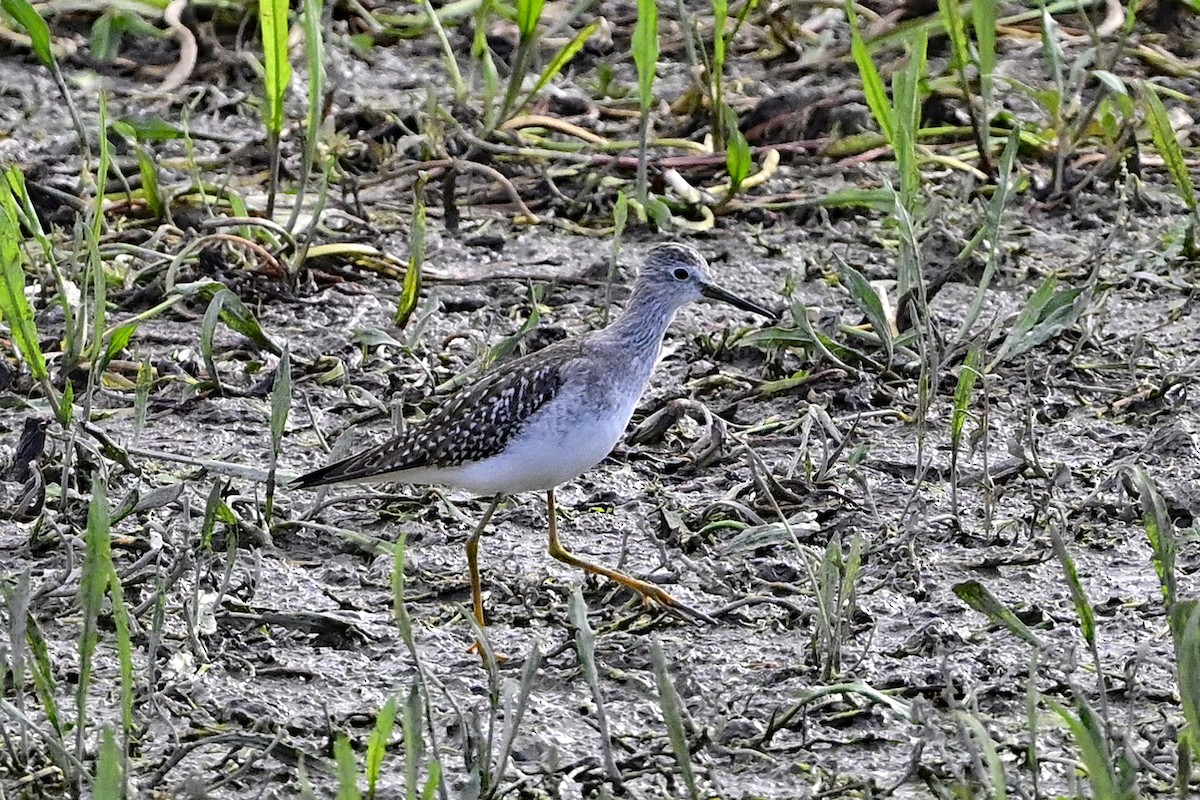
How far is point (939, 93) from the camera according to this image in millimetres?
9281

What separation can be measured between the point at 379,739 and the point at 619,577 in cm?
169

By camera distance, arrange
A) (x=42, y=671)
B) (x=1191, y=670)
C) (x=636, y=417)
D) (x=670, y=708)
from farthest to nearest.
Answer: (x=636, y=417), (x=42, y=671), (x=670, y=708), (x=1191, y=670)

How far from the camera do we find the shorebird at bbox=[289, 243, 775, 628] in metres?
5.82

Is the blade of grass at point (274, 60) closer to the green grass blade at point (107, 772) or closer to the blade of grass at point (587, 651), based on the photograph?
the blade of grass at point (587, 651)

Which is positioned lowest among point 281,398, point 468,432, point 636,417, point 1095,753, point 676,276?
point 636,417

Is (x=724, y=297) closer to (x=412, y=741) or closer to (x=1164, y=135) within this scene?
(x=1164, y=135)

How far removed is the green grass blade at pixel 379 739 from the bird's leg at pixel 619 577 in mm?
1400

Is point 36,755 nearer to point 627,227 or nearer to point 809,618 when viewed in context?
point 809,618

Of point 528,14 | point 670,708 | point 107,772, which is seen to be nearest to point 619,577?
point 670,708

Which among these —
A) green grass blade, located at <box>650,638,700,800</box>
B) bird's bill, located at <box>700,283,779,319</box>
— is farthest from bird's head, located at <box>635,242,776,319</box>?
green grass blade, located at <box>650,638,700,800</box>

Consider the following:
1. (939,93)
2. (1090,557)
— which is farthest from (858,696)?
(939,93)

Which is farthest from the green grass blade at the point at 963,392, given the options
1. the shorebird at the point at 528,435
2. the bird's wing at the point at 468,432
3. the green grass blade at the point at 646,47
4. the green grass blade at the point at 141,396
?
the green grass blade at the point at 141,396

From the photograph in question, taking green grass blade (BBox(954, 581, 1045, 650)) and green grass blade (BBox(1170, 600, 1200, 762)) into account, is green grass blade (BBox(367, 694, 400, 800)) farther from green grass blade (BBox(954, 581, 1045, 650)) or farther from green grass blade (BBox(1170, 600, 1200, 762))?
green grass blade (BBox(1170, 600, 1200, 762))

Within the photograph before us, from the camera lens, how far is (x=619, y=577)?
5734 mm
